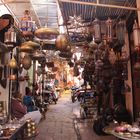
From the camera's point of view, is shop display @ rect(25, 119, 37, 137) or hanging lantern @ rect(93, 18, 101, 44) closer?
hanging lantern @ rect(93, 18, 101, 44)

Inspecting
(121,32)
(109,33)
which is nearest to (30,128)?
(109,33)

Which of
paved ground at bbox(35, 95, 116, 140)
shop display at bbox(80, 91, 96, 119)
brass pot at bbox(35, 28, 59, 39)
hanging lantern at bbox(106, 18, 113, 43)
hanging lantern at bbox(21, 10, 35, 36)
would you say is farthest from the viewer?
shop display at bbox(80, 91, 96, 119)

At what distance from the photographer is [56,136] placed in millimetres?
8234

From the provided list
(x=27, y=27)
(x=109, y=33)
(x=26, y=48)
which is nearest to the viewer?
(x=109, y=33)

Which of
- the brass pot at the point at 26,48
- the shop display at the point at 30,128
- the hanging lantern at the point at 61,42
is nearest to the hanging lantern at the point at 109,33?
the hanging lantern at the point at 61,42

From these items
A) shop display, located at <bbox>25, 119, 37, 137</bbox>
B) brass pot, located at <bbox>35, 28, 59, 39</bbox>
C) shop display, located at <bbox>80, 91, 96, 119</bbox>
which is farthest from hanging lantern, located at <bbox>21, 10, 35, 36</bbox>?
shop display, located at <bbox>80, 91, 96, 119</bbox>

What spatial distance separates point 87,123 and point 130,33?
5.02 metres

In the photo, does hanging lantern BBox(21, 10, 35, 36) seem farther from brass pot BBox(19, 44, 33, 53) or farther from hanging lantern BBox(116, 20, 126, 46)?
hanging lantern BBox(116, 20, 126, 46)

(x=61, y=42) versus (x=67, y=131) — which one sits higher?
(x=61, y=42)

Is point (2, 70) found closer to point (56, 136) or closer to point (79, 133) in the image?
point (56, 136)

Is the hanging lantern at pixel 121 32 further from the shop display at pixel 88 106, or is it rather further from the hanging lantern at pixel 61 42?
the shop display at pixel 88 106

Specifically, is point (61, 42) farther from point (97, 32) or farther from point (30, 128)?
point (30, 128)

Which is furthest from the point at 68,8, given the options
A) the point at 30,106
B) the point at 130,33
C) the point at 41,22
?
the point at 30,106

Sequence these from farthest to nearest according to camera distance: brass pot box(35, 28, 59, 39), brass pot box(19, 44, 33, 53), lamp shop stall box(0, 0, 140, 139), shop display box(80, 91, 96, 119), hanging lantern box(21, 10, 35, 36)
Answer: shop display box(80, 91, 96, 119) → brass pot box(19, 44, 33, 53) → hanging lantern box(21, 10, 35, 36) → lamp shop stall box(0, 0, 140, 139) → brass pot box(35, 28, 59, 39)
